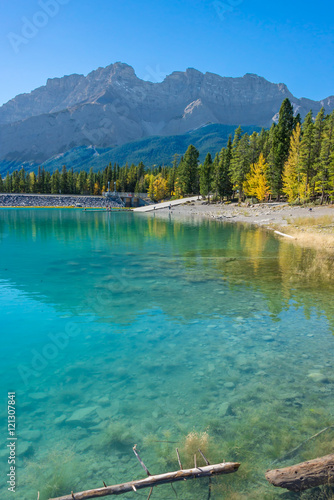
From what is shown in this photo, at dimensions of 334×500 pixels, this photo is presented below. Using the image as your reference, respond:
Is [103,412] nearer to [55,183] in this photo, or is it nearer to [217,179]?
[217,179]

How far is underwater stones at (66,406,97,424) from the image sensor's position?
5.60 metres

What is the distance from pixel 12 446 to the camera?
5.02m

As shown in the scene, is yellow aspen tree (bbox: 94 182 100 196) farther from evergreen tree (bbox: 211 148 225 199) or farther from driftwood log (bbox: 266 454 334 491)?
driftwood log (bbox: 266 454 334 491)

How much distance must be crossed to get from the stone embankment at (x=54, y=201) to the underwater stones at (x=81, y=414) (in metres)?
126

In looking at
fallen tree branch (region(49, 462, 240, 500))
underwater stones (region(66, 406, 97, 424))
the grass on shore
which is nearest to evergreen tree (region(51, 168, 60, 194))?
the grass on shore

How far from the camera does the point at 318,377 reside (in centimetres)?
687

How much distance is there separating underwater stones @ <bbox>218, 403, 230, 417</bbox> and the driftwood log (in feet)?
5.89

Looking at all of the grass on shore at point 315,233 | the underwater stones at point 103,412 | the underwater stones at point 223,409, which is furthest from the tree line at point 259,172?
the underwater stones at point 103,412

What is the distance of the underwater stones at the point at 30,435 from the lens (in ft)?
17.1

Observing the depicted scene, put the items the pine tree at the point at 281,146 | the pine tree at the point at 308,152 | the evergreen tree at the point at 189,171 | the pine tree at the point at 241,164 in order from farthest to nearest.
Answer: the evergreen tree at the point at 189,171 < the pine tree at the point at 241,164 < the pine tree at the point at 281,146 < the pine tree at the point at 308,152

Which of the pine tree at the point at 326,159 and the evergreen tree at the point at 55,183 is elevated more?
the evergreen tree at the point at 55,183

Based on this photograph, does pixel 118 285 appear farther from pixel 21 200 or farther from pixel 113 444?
pixel 21 200

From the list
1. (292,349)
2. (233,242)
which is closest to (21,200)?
(233,242)

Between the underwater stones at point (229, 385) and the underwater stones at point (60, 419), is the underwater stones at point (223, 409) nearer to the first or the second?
the underwater stones at point (229, 385)
